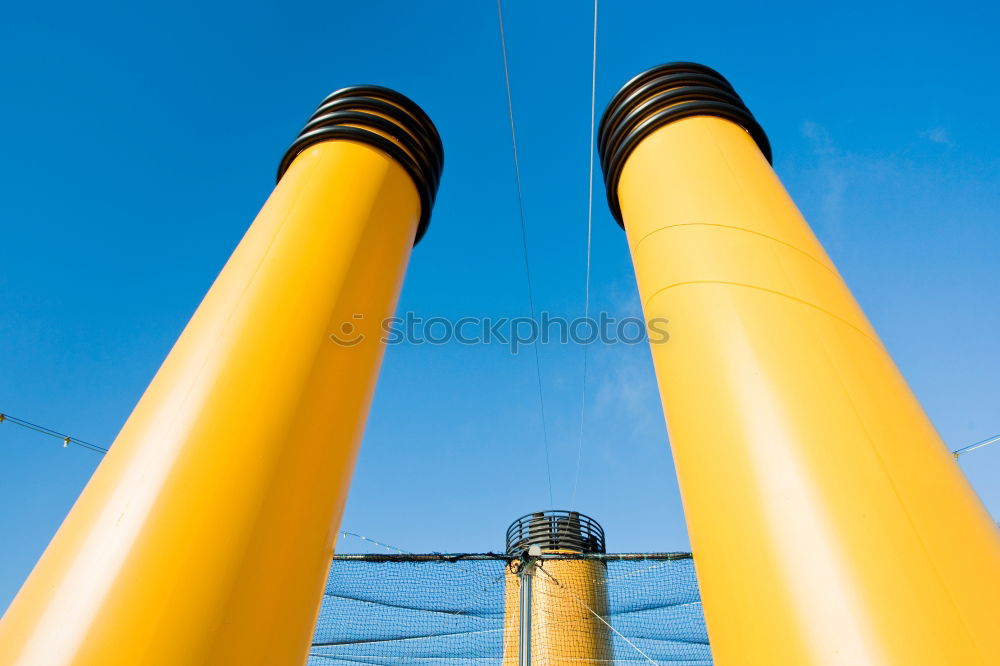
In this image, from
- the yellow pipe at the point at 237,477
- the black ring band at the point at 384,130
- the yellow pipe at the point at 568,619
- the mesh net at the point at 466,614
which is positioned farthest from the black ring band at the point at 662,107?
the yellow pipe at the point at 568,619

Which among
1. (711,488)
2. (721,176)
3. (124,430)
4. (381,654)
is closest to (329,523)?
(124,430)

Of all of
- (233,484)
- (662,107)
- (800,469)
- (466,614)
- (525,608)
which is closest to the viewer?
(800,469)

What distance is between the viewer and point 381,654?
7152 mm

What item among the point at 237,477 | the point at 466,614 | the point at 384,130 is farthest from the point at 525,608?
the point at 237,477

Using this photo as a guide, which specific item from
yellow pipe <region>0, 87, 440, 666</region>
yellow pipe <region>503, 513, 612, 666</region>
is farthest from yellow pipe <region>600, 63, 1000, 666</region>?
yellow pipe <region>503, 513, 612, 666</region>

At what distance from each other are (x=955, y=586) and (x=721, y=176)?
1.41m

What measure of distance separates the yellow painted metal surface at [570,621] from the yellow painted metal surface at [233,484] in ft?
23.9

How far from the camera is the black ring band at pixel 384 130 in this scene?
247 centimetres

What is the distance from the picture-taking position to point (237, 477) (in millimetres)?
1286

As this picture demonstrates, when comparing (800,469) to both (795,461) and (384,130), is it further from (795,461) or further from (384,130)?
(384,130)

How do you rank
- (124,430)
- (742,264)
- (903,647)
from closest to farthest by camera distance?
1. (903,647)
2. (124,430)
3. (742,264)

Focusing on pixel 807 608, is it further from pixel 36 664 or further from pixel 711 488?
pixel 36 664

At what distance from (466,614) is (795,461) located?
6535 millimetres

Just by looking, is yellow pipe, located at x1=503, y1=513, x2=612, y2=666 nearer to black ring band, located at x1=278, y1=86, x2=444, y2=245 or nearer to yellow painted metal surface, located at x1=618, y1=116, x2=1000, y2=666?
black ring band, located at x1=278, y1=86, x2=444, y2=245
